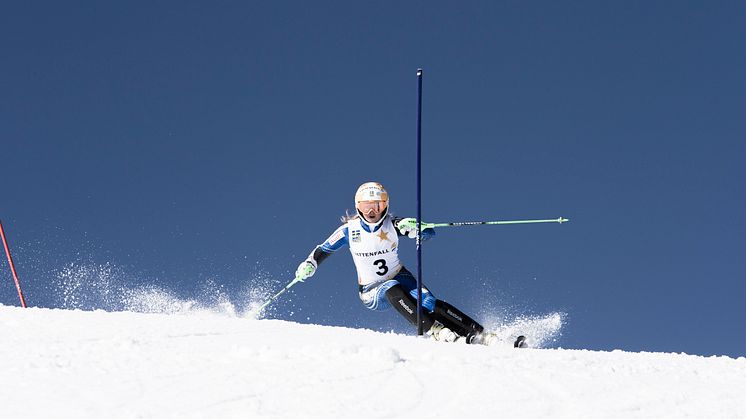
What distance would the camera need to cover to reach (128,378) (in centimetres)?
383

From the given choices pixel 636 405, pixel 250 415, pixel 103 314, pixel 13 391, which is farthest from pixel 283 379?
pixel 103 314

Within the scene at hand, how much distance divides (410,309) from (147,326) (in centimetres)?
329

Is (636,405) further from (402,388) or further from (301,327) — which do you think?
(301,327)

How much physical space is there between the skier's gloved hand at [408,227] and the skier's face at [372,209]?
253 millimetres

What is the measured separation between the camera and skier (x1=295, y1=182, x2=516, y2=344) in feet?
26.3

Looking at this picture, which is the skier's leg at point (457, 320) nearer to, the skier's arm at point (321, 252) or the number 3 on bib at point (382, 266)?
the number 3 on bib at point (382, 266)

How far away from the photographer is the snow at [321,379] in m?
3.45

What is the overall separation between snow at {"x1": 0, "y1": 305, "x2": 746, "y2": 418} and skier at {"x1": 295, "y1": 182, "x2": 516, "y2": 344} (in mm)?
2588

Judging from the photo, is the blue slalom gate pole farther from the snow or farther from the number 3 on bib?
the snow

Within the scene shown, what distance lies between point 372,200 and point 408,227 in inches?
20.3

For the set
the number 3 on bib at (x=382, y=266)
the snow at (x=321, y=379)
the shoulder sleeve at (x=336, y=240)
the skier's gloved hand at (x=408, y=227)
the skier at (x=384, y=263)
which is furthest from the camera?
the shoulder sleeve at (x=336, y=240)

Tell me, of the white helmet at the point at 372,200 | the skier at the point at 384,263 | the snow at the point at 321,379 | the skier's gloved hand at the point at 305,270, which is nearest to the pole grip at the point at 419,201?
the skier at the point at 384,263

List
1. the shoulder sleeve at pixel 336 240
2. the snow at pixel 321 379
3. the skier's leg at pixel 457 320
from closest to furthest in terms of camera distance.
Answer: the snow at pixel 321 379 < the skier's leg at pixel 457 320 < the shoulder sleeve at pixel 336 240

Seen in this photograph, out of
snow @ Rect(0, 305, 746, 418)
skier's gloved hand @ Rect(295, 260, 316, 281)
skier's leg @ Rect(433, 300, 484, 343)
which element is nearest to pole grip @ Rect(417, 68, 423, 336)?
skier's leg @ Rect(433, 300, 484, 343)
